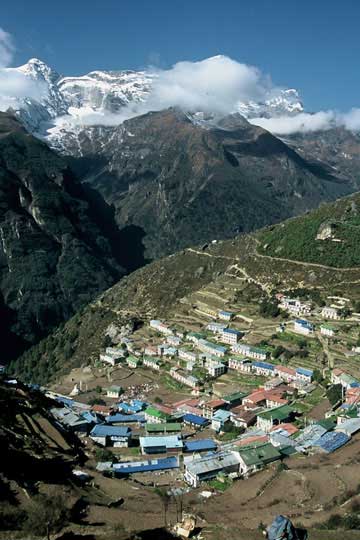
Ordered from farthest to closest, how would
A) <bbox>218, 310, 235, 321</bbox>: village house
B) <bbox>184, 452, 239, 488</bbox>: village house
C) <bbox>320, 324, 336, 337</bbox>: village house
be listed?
<bbox>218, 310, 235, 321</bbox>: village house < <bbox>320, 324, 336, 337</bbox>: village house < <bbox>184, 452, 239, 488</bbox>: village house

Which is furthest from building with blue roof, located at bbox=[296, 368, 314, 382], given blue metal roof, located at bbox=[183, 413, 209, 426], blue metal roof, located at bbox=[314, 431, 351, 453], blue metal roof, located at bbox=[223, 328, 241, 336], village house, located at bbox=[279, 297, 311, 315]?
village house, located at bbox=[279, 297, 311, 315]

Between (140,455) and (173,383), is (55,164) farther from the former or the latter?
(140,455)

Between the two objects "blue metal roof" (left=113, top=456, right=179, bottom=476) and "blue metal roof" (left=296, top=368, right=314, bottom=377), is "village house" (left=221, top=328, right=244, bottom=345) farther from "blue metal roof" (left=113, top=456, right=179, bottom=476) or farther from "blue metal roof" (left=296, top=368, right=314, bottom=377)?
"blue metal roof" (left=113, top=456, right=179, bottom=476)

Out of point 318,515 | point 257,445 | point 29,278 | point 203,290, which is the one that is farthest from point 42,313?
point 318,515

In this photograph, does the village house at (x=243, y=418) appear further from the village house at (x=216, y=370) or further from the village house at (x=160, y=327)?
the village house at (x=160, y=327)

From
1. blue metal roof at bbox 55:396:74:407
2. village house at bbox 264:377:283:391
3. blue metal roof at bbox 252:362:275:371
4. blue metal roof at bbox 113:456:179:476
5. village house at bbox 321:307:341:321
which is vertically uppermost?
village house at bbox 321:307:341:321

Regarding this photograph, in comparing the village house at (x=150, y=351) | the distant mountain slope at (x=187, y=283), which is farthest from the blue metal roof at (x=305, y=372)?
the village house at (x=150, y=351)
